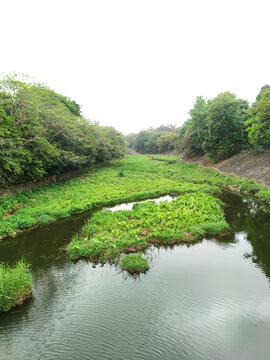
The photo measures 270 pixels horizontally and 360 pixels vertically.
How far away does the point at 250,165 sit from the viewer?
2666 centimetres

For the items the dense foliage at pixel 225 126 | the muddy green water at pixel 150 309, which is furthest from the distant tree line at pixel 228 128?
the muddy green water at pixel 150 309

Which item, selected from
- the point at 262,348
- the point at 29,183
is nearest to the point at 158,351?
the point at 262,348

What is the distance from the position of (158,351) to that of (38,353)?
3.11 m

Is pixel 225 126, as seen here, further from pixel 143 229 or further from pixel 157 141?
pixel 157 141

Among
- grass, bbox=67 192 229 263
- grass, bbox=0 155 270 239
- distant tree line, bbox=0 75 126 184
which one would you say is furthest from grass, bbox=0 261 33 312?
distant tree line, bbox=0 75 126 184

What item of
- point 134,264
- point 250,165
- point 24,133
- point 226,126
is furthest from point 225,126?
point 134,264

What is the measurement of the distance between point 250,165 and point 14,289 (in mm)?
28106

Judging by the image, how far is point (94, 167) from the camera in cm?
3803

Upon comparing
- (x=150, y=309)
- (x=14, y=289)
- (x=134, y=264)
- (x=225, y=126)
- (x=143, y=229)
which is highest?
(x=225, y=126)

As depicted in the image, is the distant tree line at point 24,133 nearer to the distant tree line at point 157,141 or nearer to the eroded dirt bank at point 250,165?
→ the eroded dirt bank at point 250,165

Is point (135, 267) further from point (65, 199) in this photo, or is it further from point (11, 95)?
point (11, 95)

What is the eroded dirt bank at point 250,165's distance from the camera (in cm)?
2273

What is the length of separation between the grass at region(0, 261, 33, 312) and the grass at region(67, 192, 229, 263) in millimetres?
2556

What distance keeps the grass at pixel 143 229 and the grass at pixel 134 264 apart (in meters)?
0.56
